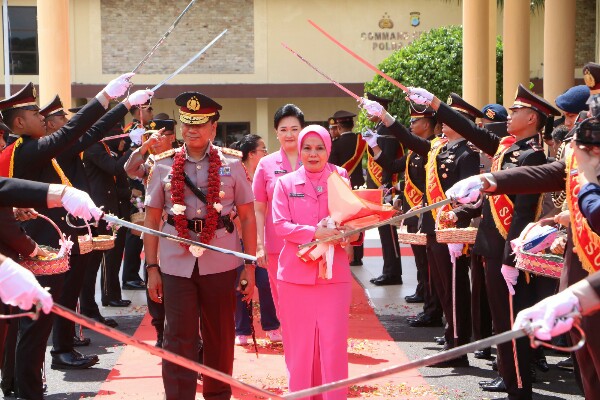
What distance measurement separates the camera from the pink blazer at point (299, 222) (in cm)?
632

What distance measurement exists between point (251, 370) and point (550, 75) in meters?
7.30

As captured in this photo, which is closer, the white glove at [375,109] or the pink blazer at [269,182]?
the pink blazer at [269,182]

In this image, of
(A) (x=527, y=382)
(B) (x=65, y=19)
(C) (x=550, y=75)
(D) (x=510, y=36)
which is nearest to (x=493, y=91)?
(D) (x=510, y=36)

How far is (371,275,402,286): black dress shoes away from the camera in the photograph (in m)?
13.3

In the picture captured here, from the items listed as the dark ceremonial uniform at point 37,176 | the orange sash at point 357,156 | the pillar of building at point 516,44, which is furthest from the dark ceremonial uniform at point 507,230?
the pillar of building at point 516,44

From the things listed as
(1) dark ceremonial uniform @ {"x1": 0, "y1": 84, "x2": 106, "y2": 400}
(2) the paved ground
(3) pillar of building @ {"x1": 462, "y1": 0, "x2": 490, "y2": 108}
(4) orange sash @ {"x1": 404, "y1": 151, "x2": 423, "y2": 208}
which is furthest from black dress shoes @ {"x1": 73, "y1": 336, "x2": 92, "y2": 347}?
(3) pillar of building @ {"x1": 462, "y1": 0, "x2": 490, "y2": 108}

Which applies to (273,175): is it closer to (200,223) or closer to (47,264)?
(200,223)

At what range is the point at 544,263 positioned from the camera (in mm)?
5848

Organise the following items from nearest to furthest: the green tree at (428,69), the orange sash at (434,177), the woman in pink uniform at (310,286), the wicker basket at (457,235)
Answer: the woman in pink uniform at (310,286)
the wicker basket at (457,235)
the orange sash at (434,177)
the green tree at (428,69)

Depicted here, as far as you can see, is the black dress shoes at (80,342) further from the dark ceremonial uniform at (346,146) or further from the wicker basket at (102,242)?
the dark ceremonial uniform at (346,146)

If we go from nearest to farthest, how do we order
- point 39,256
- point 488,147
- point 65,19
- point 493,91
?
1. point 39,256
2. point 488,147
3. point 65,19
4. point 493,91

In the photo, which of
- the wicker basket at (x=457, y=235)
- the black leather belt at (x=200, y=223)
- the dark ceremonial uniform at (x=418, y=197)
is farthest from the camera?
the dark ceremonial uniform at (x=418, y=197)

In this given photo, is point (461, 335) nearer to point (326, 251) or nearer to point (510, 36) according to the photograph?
point (326, 251)

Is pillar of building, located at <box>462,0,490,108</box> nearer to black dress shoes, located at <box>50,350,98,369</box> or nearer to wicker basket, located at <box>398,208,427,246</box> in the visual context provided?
wicker basket, located at <box>398,208,427,246</box>
